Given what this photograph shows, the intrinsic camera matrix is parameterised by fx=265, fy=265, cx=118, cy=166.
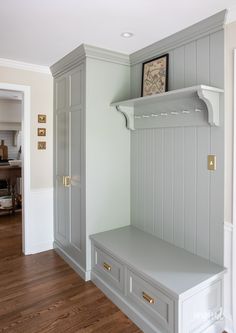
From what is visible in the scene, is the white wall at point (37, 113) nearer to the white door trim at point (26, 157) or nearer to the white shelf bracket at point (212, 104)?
the white door trim at point (26, 157)

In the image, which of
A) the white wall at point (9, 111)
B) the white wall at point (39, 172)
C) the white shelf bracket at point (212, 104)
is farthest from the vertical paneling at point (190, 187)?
the white wall at point (9, 111)

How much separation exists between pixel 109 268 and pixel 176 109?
1.57m

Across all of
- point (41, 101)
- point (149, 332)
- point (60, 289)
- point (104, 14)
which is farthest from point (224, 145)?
point (41, 101)

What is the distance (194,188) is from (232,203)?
0.36m

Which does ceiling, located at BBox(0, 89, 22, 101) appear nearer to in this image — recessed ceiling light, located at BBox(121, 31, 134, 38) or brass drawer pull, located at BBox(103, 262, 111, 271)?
recessed ceiling light, located at BBox(121, 31, 134, 38)

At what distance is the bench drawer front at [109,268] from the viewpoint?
90.1 inches

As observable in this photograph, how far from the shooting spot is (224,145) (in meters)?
1.97

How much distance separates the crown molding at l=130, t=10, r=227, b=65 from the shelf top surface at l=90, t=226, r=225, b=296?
5.88 ft

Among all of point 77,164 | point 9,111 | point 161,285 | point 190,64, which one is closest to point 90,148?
point 77,164

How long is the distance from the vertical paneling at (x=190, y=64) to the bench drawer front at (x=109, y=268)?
1675 millimetres

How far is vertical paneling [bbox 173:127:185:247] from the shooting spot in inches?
92.4

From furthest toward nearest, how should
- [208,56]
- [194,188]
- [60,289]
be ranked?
1. [60,289]
2. [194,188]
3. [208,56]

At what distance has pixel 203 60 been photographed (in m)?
2.12

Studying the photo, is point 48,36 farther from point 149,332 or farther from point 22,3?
point 149,332
